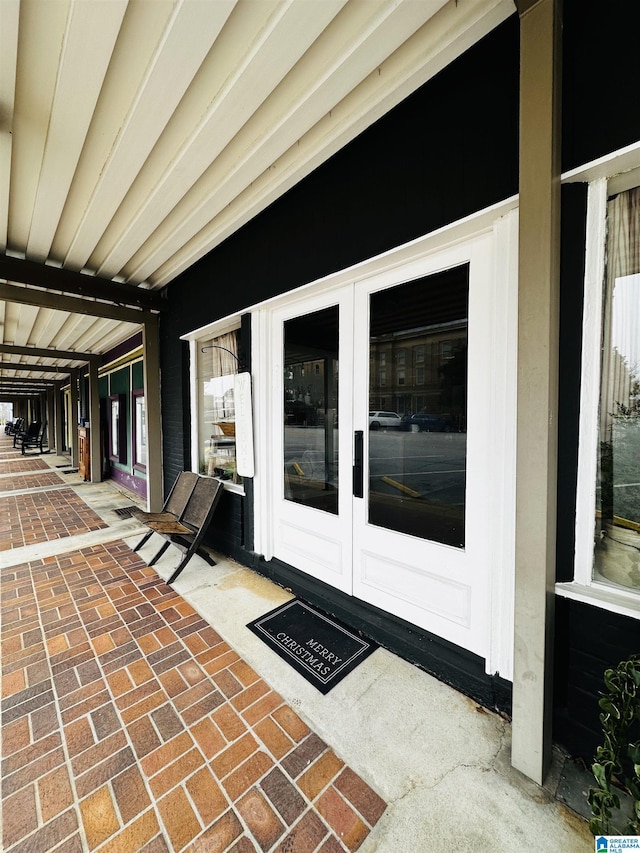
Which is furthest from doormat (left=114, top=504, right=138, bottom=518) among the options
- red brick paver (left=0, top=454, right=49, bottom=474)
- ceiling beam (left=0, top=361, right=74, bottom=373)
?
ceiling beam (left=0, top=361, right=74, bottom=373)

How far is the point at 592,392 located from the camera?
138cm

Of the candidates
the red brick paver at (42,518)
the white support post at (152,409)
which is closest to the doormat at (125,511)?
the red brick paver at (42,518)

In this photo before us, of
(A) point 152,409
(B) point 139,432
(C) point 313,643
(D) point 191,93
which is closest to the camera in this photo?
(D) point 191,93

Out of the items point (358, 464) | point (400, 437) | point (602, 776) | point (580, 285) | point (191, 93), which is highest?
point (191, 93)

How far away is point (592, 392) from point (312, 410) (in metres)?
1.74

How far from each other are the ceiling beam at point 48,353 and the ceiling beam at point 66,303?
425 cm

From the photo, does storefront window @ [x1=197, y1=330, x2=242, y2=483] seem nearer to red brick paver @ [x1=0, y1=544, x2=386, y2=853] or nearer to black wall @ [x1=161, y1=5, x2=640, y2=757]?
black wall @ [x1=161, y1=5, x2=640, y2=757]

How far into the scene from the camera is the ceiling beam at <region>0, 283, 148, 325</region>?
350cm

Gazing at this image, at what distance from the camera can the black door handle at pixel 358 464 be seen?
7.47 ft

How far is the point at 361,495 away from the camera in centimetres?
228

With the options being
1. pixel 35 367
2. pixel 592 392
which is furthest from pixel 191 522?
pixel 35 367

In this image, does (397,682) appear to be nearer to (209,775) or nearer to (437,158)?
(209,775)

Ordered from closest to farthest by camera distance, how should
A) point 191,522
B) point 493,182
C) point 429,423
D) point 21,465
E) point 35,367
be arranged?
point 493,182, point 429,423, point 191,522, point 35,367, point 21,465

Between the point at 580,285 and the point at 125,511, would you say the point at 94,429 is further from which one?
the point at 580,285
